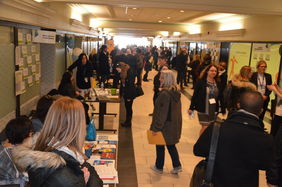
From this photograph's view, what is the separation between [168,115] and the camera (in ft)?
12.7

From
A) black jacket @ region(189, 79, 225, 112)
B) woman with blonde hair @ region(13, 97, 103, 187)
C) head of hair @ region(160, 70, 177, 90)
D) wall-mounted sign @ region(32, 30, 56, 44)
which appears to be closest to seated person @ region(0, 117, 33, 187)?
woman with blonde hair @ region(13, 97, 103, 187)

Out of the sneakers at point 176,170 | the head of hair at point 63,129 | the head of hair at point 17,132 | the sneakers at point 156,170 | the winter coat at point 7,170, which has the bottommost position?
the sneakers at point 156,170

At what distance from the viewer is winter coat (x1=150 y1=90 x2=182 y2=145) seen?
3811 millimetres

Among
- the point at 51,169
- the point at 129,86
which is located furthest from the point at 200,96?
the point at 51,169

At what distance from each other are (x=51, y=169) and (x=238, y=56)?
8506 mm

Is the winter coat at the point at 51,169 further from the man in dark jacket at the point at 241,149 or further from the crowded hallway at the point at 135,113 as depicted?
the man in dark jacket at the point at 241,149

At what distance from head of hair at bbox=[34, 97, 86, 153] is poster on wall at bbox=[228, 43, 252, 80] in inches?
300

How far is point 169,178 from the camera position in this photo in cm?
412

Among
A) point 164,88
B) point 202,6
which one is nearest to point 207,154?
point 164,88

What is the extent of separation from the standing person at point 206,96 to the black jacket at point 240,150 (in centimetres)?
243

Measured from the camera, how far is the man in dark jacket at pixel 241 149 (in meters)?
1.99

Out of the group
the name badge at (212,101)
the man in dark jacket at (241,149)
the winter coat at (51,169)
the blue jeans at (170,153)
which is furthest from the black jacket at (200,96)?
the winter coat at (51,169)

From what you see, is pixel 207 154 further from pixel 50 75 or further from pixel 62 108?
pixel 50 75

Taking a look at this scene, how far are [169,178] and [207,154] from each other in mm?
2143
